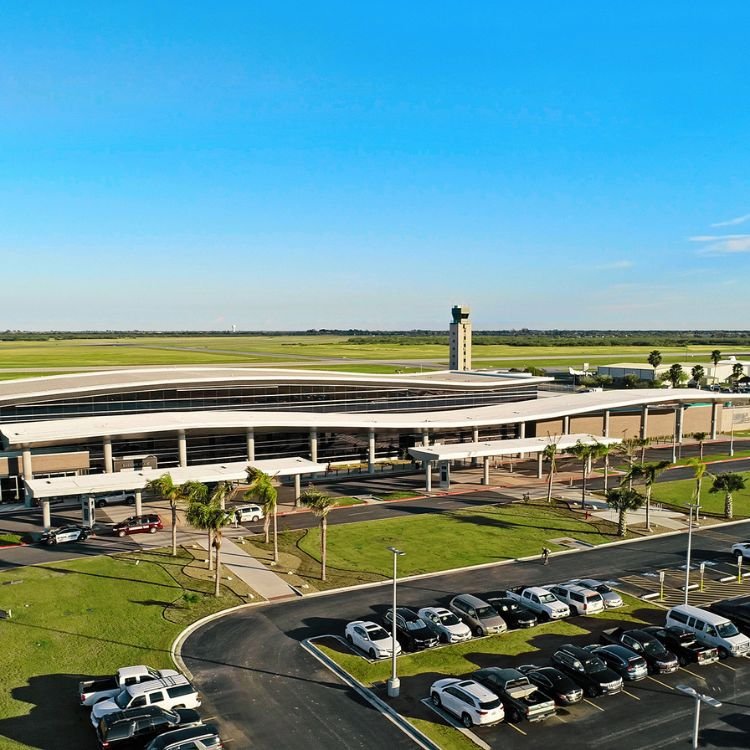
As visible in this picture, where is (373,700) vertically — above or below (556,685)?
below

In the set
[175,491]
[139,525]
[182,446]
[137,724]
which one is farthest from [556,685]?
[182,446]

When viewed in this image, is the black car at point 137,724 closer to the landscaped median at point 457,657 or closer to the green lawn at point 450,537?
the landscaped median at point 457,657

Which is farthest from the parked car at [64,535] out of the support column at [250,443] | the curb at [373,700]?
the curb at [373,700]

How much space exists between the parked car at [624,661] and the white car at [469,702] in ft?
25.1

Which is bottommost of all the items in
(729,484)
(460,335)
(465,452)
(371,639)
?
(371,639)

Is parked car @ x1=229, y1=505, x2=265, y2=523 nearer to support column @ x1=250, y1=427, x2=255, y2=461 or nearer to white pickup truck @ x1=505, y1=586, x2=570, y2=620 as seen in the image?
support column @ x1=250, y1=427, x2=255, y2=461

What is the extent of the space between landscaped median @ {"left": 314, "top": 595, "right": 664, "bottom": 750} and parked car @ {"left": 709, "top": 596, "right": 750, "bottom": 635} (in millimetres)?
3359

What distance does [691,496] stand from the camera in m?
67.2

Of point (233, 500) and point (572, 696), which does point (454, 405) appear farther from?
point (572, 696)

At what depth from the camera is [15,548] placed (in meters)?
51.7

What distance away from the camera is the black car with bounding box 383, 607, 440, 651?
36312 mm

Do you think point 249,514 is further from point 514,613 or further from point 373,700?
point 373,700

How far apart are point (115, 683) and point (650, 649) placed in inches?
1068

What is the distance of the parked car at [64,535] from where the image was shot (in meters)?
52.5
